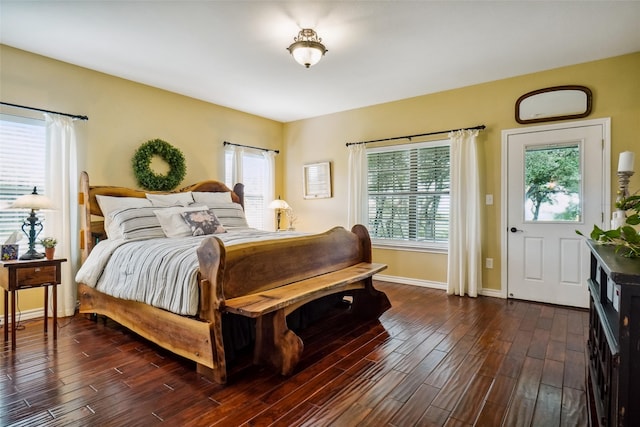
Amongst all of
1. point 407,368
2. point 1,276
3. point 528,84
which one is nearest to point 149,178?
point 1,276

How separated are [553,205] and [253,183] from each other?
13.5 feet

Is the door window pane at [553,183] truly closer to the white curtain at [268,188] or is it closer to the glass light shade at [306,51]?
the glass light shade at [306,51]

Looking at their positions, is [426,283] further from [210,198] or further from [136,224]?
[136,224]

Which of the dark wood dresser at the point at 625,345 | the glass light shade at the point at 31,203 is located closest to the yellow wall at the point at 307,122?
the glass light shade at the point at 31,203

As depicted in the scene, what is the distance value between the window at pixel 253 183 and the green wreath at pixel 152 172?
3.03 feet

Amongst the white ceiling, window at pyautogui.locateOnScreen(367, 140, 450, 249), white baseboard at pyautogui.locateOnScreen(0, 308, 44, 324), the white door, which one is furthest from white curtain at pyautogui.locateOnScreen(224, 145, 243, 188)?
the white door

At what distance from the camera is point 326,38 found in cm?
304

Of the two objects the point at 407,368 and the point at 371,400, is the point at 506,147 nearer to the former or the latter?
the point at 407,368

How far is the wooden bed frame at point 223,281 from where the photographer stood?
207 centimetres

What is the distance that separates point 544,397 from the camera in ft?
6.35

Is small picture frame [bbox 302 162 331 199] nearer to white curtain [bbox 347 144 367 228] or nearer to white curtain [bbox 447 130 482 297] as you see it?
white curtain [bbox 347 144 367 228]

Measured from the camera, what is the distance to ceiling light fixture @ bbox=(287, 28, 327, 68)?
2818 millimetres

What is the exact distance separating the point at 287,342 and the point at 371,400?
608 mm

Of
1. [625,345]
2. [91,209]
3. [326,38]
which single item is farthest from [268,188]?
[625,345]
